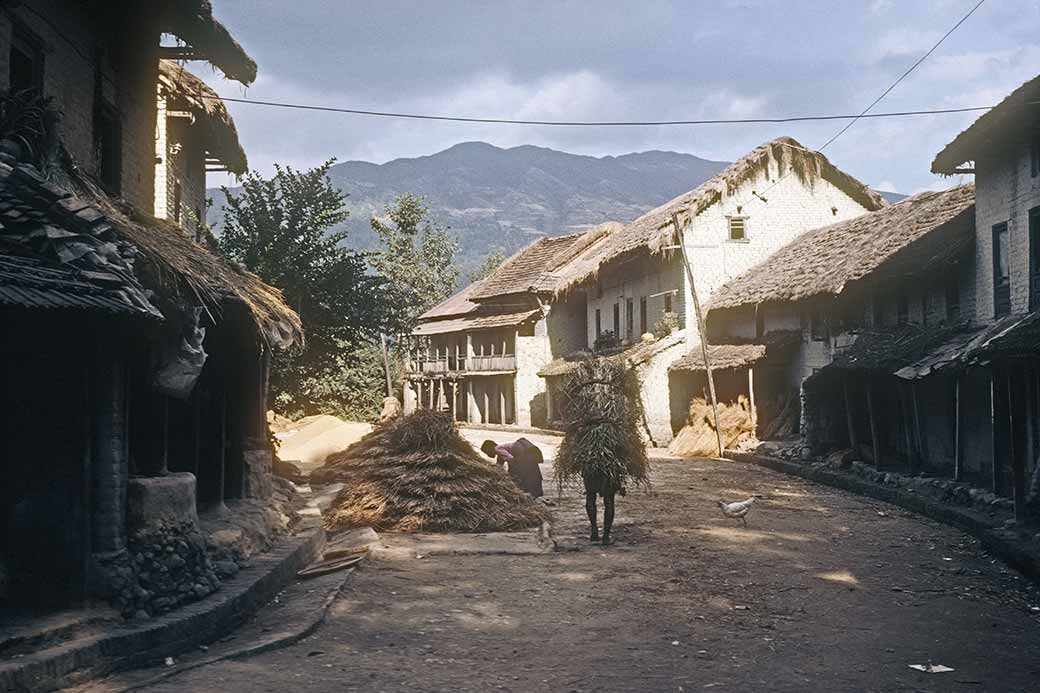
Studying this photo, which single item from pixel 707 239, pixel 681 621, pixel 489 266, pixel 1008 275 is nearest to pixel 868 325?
pixel 1008 275

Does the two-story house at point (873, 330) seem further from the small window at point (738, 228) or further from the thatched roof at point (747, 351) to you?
the small window at point (738, 228)

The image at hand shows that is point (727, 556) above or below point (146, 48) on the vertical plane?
below

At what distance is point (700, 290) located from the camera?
1157 inches

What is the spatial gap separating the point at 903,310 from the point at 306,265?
12.7 m

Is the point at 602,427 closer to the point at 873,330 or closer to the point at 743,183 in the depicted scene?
the point at 873,330

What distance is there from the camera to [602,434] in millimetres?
11023

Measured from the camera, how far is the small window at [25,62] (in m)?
8.66

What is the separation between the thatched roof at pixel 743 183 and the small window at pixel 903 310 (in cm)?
931

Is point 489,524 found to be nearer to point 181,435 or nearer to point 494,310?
point 181,435

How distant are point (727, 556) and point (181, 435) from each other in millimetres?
6150

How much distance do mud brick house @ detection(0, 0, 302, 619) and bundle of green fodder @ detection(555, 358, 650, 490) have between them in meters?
3.66

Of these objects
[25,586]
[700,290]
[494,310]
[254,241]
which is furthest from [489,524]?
[494,310]

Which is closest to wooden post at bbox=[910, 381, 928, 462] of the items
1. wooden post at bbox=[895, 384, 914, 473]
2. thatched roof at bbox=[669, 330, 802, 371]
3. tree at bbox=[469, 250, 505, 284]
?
wooden post at bbox=[895, 384, 914, 473]

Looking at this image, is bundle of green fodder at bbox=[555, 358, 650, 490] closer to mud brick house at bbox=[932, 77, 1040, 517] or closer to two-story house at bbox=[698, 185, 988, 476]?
mud brick house at bbox=[932, 77, 1040, 517]
